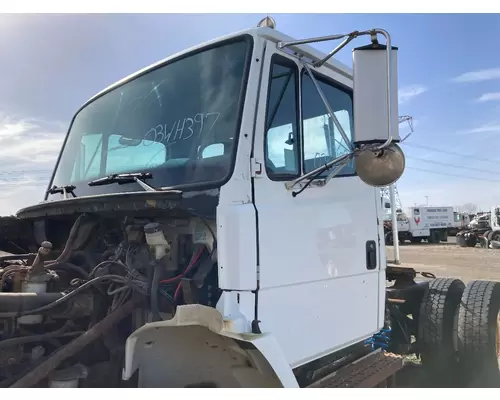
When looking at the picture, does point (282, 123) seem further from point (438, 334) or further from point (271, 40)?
point (438, 334)

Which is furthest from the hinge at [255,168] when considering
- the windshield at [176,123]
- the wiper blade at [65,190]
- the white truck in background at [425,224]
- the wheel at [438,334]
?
the white truck in background at [425,224]

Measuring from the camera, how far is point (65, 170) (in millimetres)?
3684

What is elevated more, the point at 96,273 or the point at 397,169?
the point at 397,169

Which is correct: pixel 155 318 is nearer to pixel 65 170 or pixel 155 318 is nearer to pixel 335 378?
pixel 335 378

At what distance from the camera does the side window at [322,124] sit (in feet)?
9.41

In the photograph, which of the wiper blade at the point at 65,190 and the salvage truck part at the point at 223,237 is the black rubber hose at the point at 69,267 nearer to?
Result: the salvage truck part at the point at 223,237

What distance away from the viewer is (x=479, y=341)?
13.2ft

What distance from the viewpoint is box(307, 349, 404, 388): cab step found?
2.83 m

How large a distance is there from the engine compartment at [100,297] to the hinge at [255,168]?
13.7 inches

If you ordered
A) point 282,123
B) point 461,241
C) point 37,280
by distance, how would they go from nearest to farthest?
point 37,280 → point 282,123 → point 461,241

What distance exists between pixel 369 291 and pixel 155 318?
1.57 metres

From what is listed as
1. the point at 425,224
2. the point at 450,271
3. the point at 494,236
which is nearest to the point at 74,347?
the point at 450,271

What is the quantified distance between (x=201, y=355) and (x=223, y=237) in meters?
0.68

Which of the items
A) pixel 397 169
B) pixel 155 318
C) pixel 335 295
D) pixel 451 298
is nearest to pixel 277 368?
pixel 155 318
